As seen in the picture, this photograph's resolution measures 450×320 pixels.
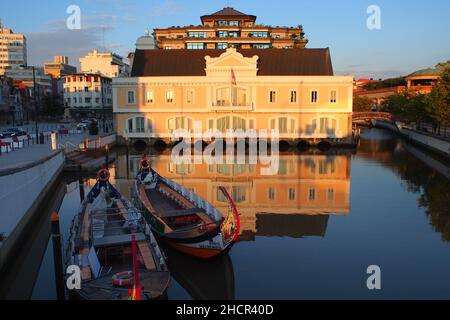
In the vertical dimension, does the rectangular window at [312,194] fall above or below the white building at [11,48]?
below

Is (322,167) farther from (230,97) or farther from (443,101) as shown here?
(230,97)

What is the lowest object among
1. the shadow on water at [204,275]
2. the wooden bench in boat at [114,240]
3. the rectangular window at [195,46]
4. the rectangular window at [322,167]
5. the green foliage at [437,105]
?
the shadow on water at [204,275]

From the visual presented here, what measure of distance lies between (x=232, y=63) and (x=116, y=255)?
36011mm

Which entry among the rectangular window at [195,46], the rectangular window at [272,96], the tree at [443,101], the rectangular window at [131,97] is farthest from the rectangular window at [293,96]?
the rectangular window at [195,46]

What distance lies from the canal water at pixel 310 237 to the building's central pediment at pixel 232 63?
1666cm

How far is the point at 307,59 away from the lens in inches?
1941

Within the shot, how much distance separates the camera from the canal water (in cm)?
1298

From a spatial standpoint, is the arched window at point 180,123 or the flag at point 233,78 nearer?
the flag at point 233,78

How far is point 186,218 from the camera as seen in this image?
17.0m

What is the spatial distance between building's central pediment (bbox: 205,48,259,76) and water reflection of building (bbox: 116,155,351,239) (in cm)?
1184

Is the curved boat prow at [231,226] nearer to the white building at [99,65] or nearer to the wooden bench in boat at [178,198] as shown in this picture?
the wooden bench in boat at [178,198]

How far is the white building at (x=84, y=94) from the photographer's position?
290ft

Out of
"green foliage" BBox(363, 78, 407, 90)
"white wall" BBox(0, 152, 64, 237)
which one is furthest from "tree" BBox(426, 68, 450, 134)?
"green foliage" BBox(363, 78, 407, 90)

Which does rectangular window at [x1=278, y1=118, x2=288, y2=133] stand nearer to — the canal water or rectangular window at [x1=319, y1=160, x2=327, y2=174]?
rectangular window at [x1=319, y1=160, x2=327, y2=174]
